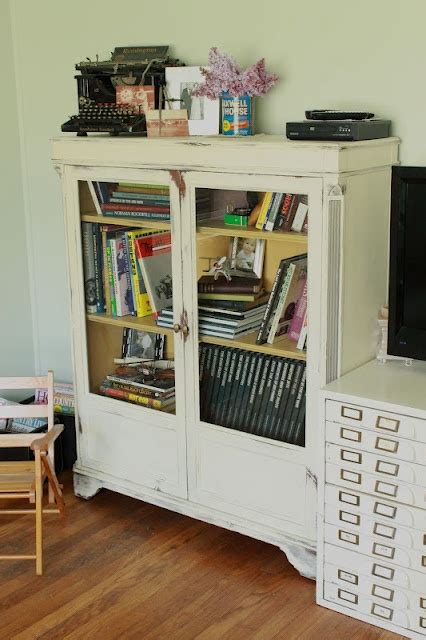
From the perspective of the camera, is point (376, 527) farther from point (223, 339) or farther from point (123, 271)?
point (123, 271)

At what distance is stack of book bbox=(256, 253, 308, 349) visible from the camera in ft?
9.00

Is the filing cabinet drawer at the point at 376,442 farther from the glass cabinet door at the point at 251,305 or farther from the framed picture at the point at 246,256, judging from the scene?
the framed picture at the point at 246,256

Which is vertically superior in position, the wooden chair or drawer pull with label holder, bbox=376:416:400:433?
drawer pull with label holder, bbox=376:416:400:433

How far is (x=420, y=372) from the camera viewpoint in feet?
8.96

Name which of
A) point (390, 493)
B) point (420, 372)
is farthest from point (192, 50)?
point (390, 493)

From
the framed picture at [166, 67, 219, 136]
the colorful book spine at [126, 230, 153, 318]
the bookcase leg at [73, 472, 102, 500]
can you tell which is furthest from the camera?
the bookcase leg at [73, 472, 102, 500]

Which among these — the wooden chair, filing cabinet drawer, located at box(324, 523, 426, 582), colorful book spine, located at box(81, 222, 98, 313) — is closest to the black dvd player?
colorful book spine, located at box(81, 222, 98, 313)

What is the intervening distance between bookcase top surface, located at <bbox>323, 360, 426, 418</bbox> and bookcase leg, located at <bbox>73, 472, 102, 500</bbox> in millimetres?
1228

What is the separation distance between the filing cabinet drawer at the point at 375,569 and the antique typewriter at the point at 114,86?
5.43ft

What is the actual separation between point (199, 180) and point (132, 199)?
13.7 inches

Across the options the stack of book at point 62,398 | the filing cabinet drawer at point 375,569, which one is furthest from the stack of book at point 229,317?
the stack of book at point 62,398

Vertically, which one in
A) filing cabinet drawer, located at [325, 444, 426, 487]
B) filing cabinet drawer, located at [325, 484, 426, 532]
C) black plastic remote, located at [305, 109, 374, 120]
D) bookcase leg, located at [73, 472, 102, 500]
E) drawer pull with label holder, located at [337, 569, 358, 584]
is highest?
black plastic remote, located at [305, 109, 374, 120]

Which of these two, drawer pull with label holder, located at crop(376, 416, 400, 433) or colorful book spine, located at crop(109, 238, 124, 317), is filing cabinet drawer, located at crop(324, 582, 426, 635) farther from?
colorful book spine, located at crop(109, 238, 124, 317)

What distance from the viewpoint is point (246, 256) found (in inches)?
114
